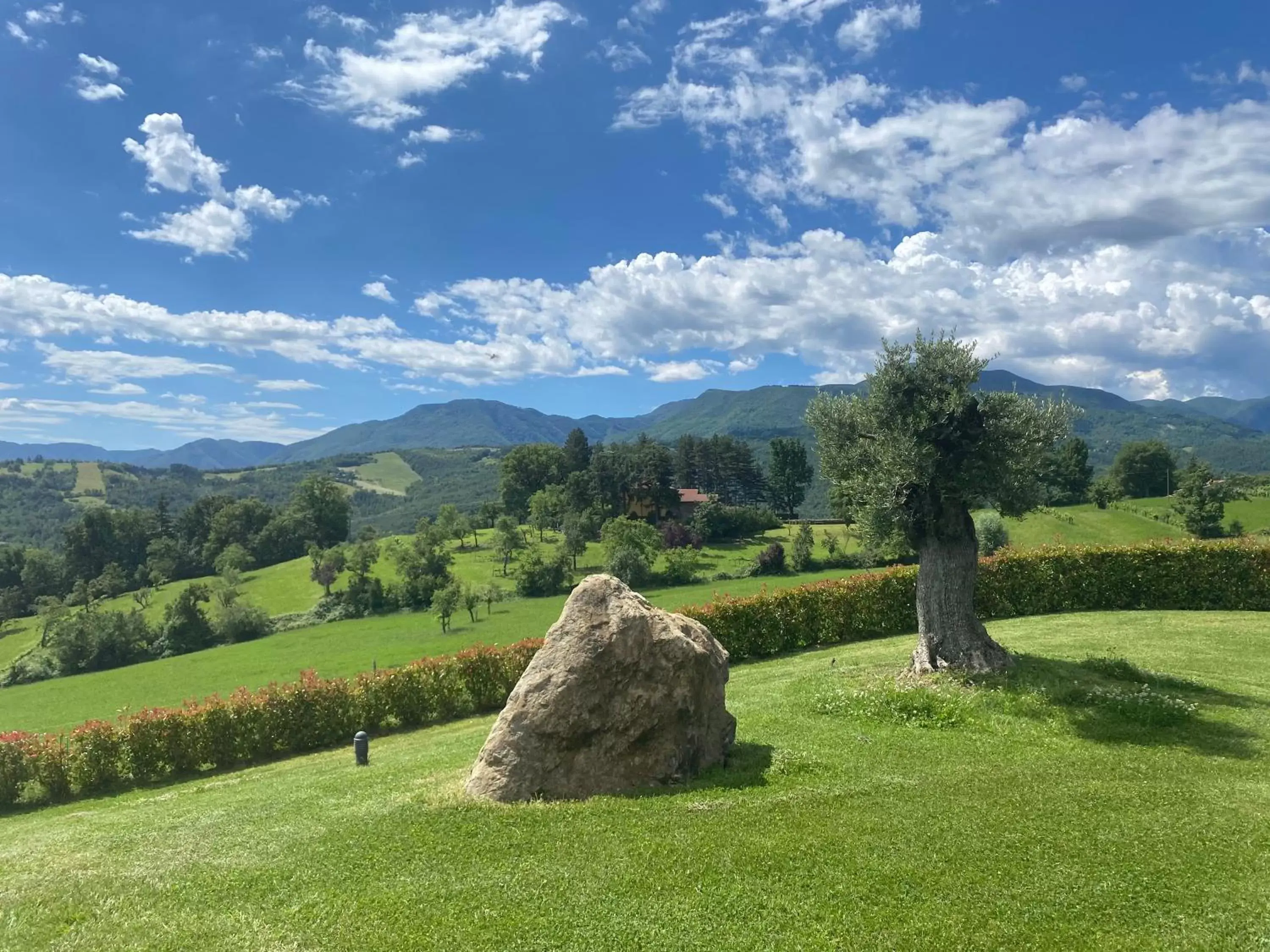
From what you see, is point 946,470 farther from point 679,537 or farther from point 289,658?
point 679,537

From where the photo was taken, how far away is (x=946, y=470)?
15695 mm

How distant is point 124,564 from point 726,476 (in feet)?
309

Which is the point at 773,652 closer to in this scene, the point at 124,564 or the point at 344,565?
the point at 344,565

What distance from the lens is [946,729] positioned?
12.8 metres

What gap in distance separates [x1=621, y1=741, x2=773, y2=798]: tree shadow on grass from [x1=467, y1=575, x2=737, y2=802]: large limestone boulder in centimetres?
14

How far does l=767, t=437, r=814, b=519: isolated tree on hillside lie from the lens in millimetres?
101250

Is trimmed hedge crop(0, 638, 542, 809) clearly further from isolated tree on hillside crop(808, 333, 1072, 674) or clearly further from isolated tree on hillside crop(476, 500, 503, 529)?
isolated tree on hillside crop(476, 500, 503, 529)

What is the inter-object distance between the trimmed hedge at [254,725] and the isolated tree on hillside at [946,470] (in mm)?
12552

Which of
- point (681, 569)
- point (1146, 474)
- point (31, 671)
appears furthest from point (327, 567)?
point (1146, 474)

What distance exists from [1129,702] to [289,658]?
176ft

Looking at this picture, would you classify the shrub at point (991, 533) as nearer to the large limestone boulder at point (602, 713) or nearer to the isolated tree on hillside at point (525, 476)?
the large limestone boulder at point (602, 713)

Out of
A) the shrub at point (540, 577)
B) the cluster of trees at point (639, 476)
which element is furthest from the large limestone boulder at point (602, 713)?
the cluster of trees at point (639, 476)

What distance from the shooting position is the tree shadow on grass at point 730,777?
10.0 meters

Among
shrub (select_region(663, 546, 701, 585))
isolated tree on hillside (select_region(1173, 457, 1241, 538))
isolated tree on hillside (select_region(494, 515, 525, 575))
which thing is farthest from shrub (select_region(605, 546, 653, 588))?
isolated tree on hillside (select_region(1173, 457, 1241, 538))
